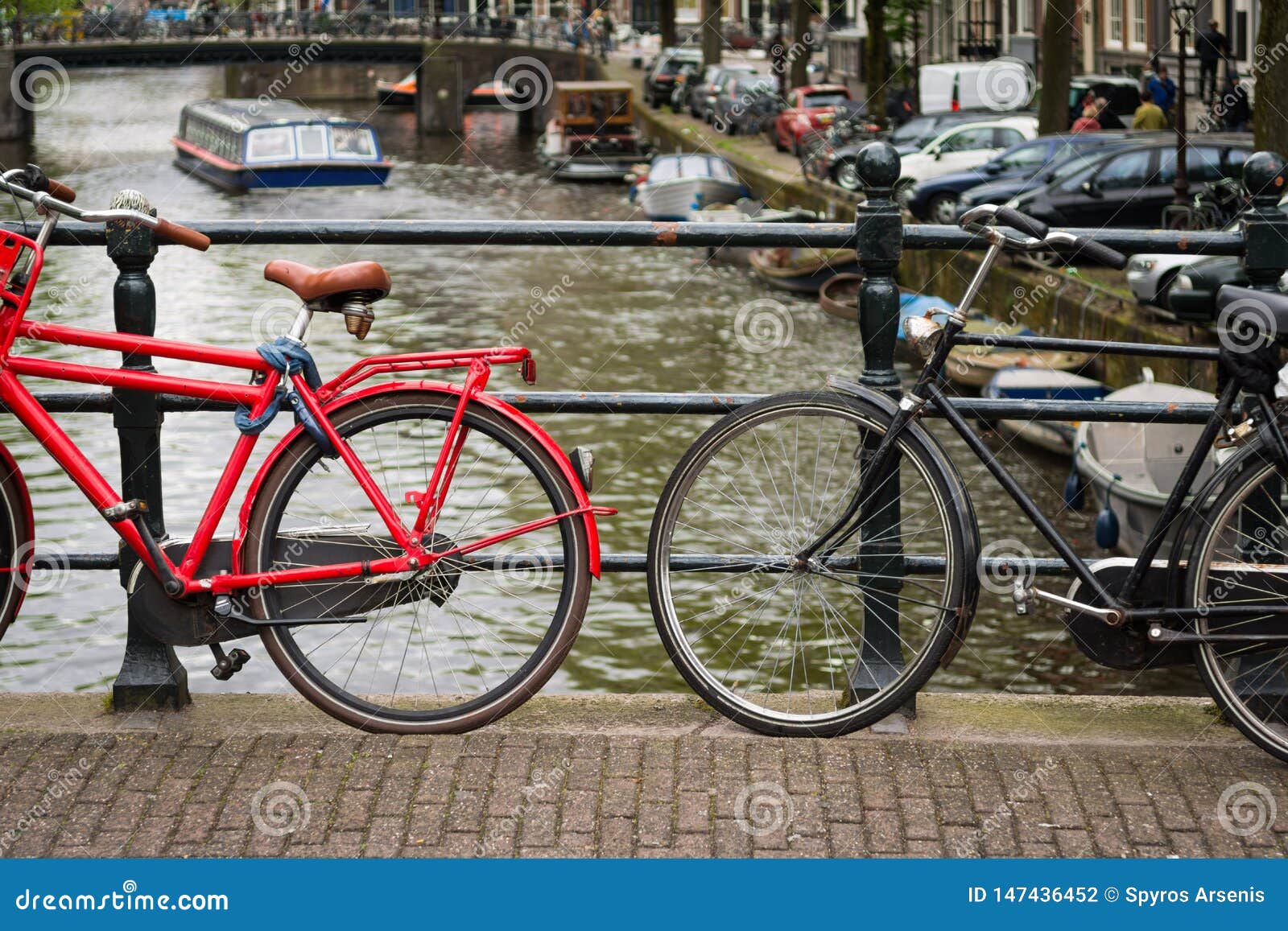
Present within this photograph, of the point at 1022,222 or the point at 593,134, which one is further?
the point at 593,134

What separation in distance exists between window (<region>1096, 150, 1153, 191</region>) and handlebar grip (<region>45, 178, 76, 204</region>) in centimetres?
2015

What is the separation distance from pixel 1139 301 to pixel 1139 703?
552 inches

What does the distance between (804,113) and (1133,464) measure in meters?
24.6

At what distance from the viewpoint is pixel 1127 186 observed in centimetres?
2278

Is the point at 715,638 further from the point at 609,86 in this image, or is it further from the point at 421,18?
the point at 421,18

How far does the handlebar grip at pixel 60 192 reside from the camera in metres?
3.95

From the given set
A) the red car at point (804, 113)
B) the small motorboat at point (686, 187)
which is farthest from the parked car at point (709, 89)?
the small motorboat at point (686, 187)

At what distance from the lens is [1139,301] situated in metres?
17.6

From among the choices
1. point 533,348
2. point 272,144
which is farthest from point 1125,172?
point 272,144

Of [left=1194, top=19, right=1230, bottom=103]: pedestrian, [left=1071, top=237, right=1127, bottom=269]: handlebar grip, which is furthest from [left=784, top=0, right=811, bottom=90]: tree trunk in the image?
[left=1071, top=237, right=1127, bottom=269]: handlebar grip

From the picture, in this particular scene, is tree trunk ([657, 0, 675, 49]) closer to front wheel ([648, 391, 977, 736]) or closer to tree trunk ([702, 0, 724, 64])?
tree trunk ([702, 0, 724, 64])

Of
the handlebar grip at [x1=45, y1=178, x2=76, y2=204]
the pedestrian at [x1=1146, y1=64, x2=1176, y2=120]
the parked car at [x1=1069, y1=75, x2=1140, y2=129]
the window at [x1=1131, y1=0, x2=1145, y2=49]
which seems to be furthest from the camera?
the window at [x1=1131, y1=0, x2=1145, y2=49]

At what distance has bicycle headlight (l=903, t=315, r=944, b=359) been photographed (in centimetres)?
385

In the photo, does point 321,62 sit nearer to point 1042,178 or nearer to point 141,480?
point 1042,178
